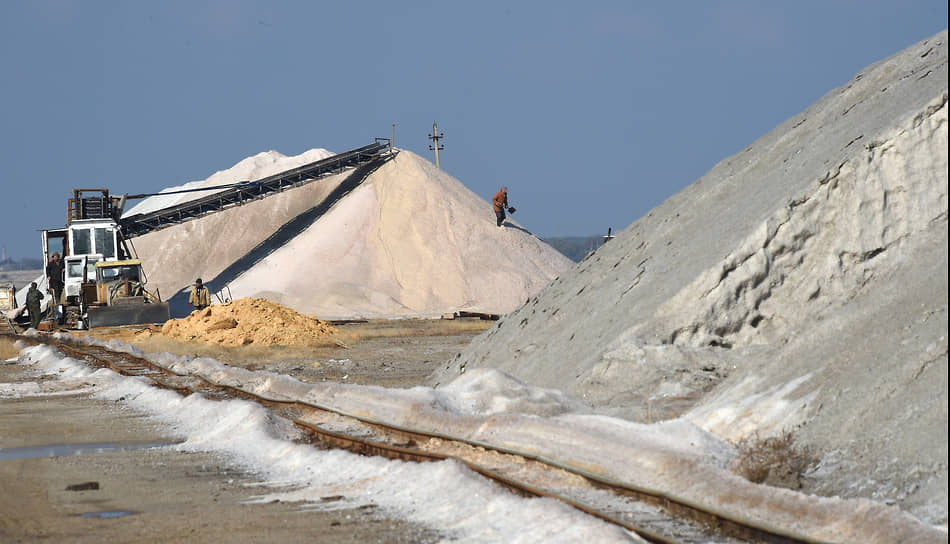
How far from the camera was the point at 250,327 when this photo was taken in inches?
1238

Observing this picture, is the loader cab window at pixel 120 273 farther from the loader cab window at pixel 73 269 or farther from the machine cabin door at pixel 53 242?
the machine cabin door at pixel 53 242

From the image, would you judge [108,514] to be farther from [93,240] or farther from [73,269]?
[93,240]

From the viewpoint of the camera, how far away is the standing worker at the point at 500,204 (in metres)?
51.3

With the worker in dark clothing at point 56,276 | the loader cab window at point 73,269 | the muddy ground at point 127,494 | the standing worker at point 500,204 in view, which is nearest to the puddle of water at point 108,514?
the muddy ground at point 127,494

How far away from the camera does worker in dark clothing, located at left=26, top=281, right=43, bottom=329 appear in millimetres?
41062

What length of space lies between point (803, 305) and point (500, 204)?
1547 inches

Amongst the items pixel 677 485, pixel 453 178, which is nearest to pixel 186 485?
pixel 677 485

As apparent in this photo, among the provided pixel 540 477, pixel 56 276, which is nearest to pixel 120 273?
pixel 56 276

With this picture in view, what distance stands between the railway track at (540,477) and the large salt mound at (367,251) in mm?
31756

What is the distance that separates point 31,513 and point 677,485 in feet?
16.6

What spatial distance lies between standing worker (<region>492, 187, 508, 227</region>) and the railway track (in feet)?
117

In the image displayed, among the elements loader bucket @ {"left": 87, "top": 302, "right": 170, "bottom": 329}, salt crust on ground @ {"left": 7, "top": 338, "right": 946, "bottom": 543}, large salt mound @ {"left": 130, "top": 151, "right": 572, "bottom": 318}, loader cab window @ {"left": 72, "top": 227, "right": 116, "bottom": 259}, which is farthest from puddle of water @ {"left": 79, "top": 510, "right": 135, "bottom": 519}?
large salt mound @ {"left": 130, "top": 151, "right": 572, "bottom": 318}

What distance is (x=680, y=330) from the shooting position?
1301 centimetres

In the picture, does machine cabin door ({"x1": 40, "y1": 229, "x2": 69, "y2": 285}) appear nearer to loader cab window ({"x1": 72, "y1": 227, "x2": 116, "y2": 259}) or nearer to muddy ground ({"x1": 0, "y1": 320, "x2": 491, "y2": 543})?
loader cab window ({"x1": 72, "y1": 227, "x2": 116, "y2": 259})
